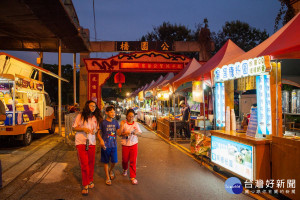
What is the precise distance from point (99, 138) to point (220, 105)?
12.0 ft

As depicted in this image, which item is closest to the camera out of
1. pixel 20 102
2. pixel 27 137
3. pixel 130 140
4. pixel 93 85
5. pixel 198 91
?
pixel 130 140

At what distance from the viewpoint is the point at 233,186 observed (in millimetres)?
5531

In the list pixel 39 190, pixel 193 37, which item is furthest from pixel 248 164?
pixel 193 37

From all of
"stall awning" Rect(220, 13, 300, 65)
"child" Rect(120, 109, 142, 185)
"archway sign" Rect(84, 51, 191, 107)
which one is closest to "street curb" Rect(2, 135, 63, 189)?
"child" Rect(120, 109, 142, 185)

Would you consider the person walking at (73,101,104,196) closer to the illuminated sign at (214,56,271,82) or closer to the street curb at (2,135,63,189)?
the street curb at (2,135,63,189)

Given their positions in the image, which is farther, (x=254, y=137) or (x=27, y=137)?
(x=27, y=137)

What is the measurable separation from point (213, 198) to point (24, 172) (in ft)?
16.4

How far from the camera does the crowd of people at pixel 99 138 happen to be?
16.9 ft

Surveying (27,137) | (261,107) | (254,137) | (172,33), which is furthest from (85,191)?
(172,33)

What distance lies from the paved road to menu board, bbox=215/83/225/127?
1.41 meters

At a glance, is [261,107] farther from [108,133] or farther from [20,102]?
[20,102]

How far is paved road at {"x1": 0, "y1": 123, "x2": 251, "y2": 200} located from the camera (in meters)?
5.04

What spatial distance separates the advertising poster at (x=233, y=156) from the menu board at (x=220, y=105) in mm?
669

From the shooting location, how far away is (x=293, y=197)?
4.32 m
